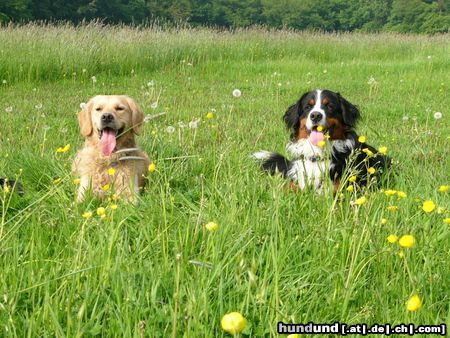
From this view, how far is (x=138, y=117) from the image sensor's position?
3998 millimetres

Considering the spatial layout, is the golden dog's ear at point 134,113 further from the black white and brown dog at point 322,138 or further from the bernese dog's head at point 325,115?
the bernese dog's head at point 325,115

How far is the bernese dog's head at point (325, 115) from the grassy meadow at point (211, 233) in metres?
0.30

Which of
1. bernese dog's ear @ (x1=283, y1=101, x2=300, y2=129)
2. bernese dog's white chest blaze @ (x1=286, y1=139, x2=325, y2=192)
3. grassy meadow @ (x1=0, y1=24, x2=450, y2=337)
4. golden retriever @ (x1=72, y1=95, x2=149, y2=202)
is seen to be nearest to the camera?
grassy meadow @ (x1=0, y1=24, x2=450, y2=337)

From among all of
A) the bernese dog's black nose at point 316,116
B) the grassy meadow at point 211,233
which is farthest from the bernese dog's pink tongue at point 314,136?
the grassy meadow at point 211,233

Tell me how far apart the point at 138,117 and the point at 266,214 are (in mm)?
1853

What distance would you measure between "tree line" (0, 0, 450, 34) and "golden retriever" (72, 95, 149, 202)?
95.4 feet

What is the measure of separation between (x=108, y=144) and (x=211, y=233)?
196 cm

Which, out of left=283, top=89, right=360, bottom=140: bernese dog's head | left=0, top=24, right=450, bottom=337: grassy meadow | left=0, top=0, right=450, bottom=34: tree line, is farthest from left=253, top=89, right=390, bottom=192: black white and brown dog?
left=0, top=0, right=450, bottom=34: tree line

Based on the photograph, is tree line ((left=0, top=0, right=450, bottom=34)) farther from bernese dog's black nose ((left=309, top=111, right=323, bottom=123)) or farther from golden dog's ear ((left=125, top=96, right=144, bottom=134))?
bernese dog's black nose ((left=309, top=111, right=323, bottom=123))

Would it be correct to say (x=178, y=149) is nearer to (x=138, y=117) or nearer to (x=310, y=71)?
(x=138, y=117)

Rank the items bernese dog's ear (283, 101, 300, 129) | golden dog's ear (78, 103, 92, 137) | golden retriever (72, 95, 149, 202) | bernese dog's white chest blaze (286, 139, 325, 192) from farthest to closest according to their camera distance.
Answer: bernese dog's ear (283, 101, 300, 129), bernese dog's white chest blaze (286, 139, 325, 192), golden dog's ear (78, 103, 92, 137), golden retriever (72, 95, 149, 202)

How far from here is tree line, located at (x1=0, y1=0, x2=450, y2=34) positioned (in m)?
38.4

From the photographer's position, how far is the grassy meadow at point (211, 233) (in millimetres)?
1674

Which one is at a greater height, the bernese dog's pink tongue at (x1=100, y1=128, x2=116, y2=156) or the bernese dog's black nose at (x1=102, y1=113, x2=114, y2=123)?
the bernese dog's black nose at (x1=102, y1=113, x2=114, y2=123)
